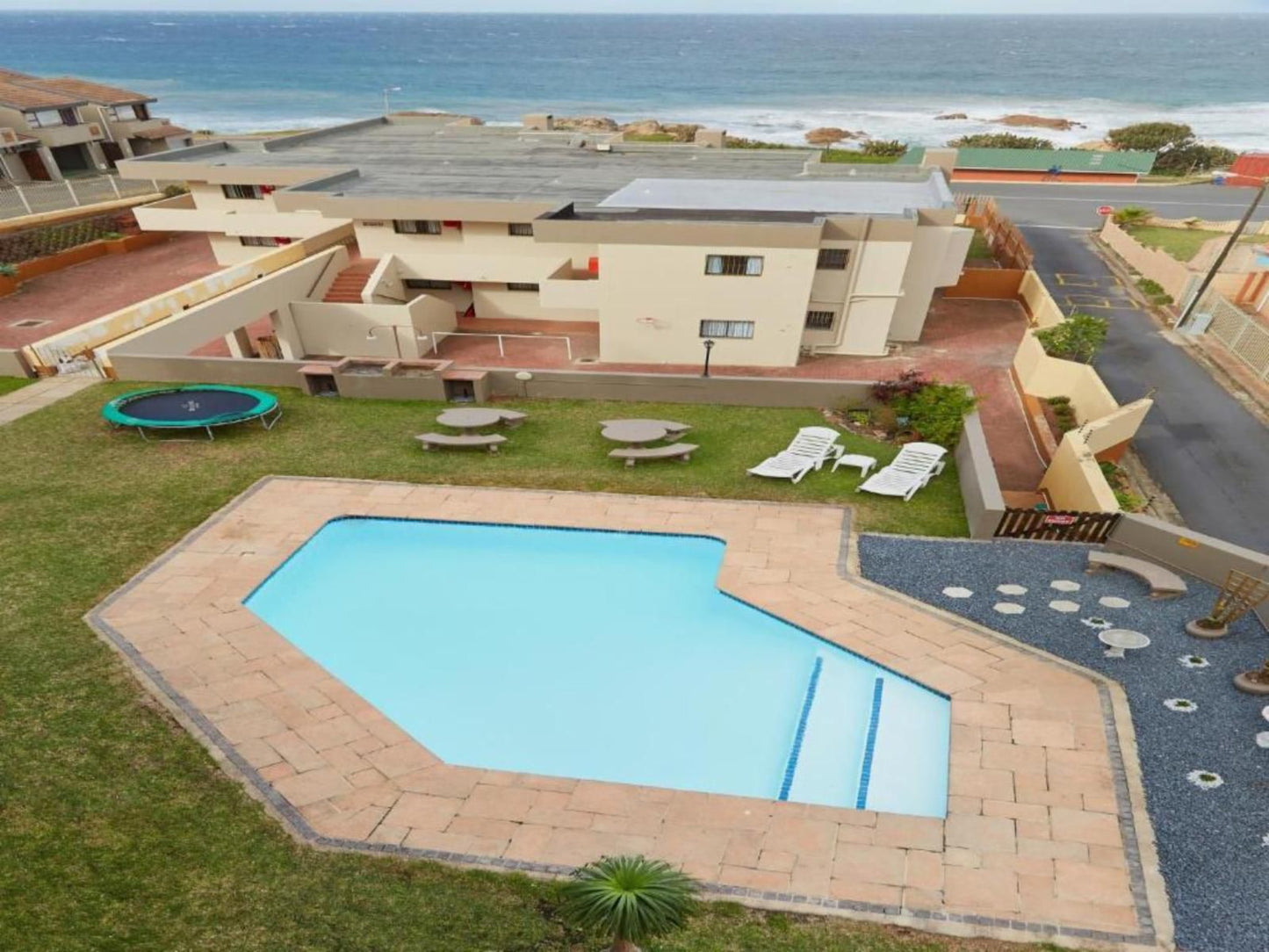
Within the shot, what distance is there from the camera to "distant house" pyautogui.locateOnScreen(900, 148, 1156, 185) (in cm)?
5759

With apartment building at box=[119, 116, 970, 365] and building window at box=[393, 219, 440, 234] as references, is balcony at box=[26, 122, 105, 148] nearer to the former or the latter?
apartment building at box=[119, 116, 970, 365]

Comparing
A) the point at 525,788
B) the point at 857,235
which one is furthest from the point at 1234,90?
the point at 525,788

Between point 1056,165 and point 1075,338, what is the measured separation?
47.6 meters

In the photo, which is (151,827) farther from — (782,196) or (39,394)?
(782,196)

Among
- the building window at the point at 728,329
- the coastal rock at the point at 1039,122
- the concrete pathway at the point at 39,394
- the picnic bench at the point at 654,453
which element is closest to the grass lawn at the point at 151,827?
the picnic bench at the point at 654,453

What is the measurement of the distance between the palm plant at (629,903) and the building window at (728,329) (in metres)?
20.0

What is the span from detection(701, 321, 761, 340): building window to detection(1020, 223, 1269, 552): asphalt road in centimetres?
1193

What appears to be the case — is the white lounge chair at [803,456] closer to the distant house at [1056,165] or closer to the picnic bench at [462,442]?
the picnic bench at [462,442]

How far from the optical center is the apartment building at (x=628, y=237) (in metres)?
22.4

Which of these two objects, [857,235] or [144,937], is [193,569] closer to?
[144,937]

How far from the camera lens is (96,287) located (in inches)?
1153

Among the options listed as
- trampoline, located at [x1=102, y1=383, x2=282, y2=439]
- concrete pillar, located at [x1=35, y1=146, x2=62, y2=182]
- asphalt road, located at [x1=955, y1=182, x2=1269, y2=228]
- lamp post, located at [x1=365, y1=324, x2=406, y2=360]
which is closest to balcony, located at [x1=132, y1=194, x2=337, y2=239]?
lamp post, located at [x1=365, y1=324, x2=406, y2=360]

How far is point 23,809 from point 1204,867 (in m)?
14.7

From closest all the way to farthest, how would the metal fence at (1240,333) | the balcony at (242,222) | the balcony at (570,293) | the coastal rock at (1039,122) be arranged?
1. the metal fence at (1240,333)
2. the balcony at (570,293)
3. the balcony at (242,222)
4. the coastal rock at (1039,122)
